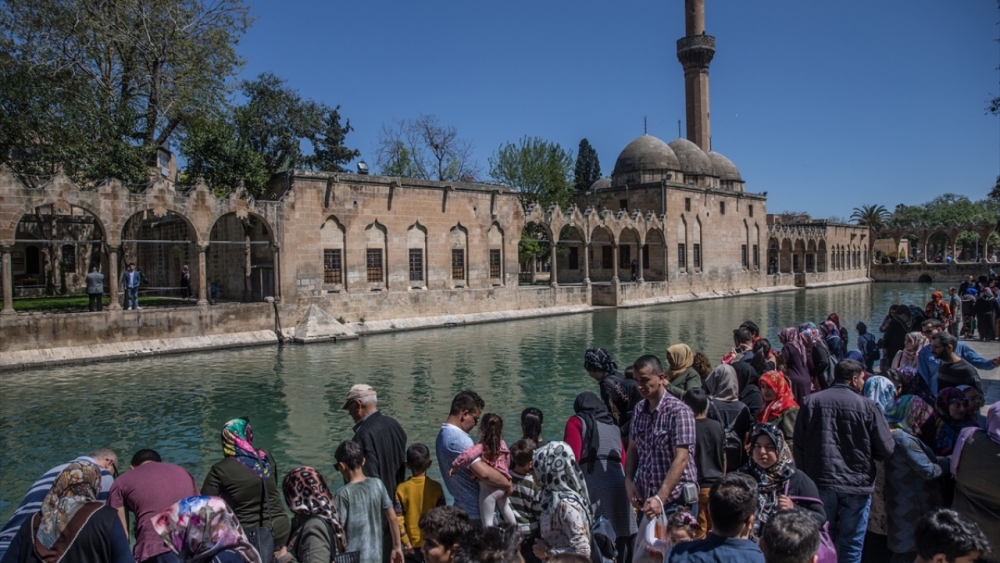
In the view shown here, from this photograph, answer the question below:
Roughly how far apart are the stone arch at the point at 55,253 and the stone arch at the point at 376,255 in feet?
36.1

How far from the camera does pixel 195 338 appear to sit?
17.4 meters

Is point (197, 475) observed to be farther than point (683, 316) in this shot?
No

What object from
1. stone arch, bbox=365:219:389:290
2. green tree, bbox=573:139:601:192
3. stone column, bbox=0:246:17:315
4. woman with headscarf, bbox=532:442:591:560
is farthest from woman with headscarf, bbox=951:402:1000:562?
green tree, bbox=573:139:601:192

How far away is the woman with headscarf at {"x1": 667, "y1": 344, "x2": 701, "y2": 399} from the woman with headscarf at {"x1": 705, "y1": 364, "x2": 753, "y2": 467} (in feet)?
0.64

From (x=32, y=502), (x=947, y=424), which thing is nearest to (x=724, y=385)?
(x=947, y=424)

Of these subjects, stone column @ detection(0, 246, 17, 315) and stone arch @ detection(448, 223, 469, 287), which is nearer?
stone column @ detection(0, 246, 17, 315)

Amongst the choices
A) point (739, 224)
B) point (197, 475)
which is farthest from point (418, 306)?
point (739, 224)

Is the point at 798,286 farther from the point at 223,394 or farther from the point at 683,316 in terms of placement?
the point at 223,394

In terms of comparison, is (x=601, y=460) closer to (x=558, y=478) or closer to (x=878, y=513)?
(x=558, y=478)

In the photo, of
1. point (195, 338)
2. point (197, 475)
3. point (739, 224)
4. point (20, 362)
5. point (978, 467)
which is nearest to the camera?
point (978, 467)

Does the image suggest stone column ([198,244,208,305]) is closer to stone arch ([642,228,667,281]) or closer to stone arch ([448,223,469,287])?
stone arch ([448,223,469,287])

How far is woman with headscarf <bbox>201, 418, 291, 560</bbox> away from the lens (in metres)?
3.63

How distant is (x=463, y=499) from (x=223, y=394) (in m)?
9.10

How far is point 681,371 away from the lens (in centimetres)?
518
